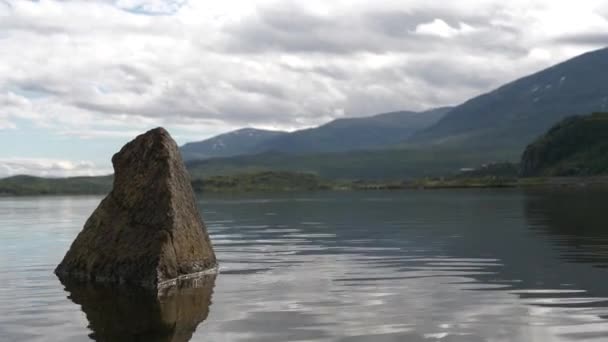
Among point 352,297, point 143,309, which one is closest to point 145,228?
point 143,309

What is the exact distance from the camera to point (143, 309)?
26.0m

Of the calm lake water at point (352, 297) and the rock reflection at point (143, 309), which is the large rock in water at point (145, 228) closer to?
the rock reflection at point (143, 309)

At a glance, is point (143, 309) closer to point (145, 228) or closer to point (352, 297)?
point (145, 228)

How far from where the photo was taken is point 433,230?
60.0 metres

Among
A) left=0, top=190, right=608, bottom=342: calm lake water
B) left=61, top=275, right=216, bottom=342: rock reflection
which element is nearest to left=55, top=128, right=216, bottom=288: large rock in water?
left=61, top=275, right=216, bottom=342: rock reflection

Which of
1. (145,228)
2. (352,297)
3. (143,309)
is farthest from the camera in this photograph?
(145,228)

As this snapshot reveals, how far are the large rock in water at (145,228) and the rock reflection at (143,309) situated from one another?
3.20ft

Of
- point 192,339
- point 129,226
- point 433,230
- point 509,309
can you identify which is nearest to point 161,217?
point 129,226

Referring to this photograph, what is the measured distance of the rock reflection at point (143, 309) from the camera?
72.3 ft

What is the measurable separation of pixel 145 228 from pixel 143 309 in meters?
6.57

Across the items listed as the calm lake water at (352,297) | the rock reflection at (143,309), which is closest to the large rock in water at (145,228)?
the rock reflection at (143,309)

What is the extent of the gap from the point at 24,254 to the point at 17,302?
20003 mm

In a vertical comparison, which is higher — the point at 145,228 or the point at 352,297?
the point at 145,228

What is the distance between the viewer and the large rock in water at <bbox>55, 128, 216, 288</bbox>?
31583 millimetres
